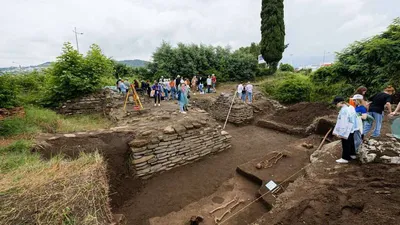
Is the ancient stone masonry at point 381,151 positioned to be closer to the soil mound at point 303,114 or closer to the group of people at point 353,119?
the group of people at point 353,119

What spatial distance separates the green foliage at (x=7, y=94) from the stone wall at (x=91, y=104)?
286cm

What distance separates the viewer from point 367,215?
8.42ft

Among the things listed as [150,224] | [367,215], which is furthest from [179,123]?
[367,215]

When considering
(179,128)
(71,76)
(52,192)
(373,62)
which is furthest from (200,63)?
(52,192)

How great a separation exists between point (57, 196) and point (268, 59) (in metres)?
21.0

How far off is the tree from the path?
46.4 feet

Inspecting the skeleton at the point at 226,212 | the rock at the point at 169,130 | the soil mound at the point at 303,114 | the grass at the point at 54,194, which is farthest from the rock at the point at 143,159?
the soil mound at the point at 303,114

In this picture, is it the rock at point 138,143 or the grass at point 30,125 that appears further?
the rock at point 138,143

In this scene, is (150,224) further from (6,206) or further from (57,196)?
(6,206)

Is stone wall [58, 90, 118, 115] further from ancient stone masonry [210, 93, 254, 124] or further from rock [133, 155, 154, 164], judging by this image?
ancient stone masonry [210, 93, 254, 124]

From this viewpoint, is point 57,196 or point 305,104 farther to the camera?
point 305,104

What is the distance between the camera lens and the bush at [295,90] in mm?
14852

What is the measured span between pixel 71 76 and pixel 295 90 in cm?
1495

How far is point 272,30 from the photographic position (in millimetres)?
19203
